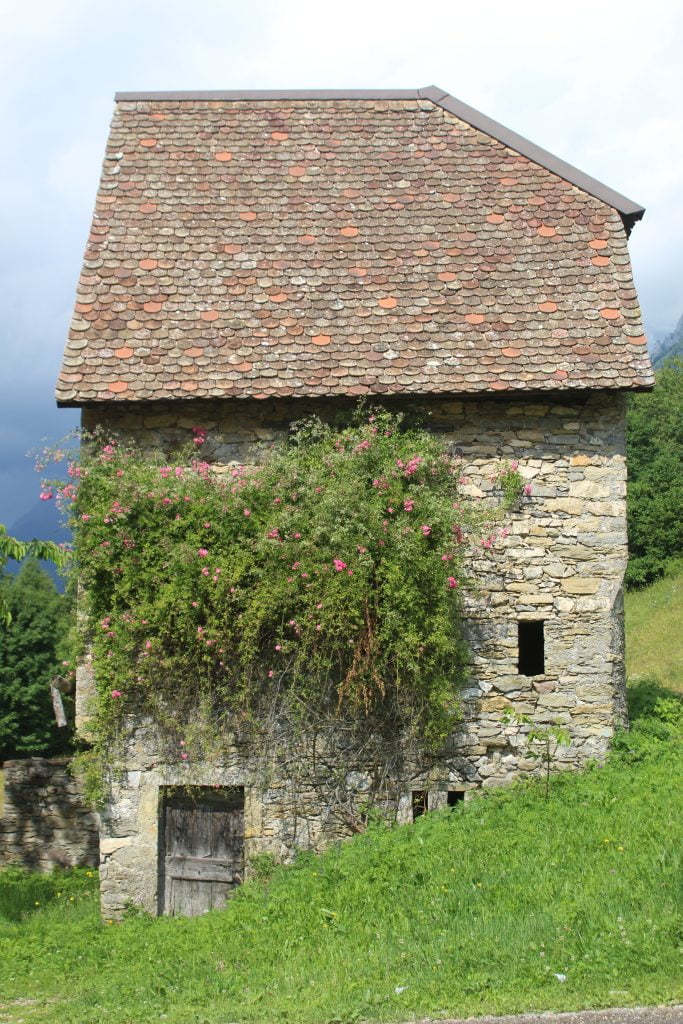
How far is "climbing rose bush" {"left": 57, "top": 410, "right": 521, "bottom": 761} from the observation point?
8.79 metres

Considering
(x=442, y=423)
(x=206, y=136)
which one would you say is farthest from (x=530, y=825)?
(x=206, y=136)

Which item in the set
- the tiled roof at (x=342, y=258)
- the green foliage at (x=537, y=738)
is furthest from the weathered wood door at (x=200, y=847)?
the tiled roof at (x=342, y=258)

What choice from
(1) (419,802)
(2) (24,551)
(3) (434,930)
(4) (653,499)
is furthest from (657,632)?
(2) (24,551)

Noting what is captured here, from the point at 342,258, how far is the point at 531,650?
5.73 metres

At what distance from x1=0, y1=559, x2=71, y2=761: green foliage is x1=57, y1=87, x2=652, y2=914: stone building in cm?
2130

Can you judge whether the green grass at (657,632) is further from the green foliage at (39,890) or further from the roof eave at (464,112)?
the green foliage at (39,890)

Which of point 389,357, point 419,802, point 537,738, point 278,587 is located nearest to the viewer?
point 278,587

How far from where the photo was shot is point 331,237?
36.4ft

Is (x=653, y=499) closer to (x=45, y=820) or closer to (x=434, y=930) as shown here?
(x=45, y=820)

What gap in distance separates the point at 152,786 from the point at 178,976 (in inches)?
91.6

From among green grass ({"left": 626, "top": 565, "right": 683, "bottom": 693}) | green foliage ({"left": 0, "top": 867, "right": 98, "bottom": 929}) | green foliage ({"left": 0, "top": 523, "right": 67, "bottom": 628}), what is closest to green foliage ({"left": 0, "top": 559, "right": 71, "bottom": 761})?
green foliage ({"left": 0, "top": 867, "right": 98, "bottom": 929})

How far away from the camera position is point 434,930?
6816 millimetres

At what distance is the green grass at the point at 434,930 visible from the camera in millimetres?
5910

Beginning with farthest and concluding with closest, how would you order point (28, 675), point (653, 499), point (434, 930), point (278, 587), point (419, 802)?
point (653, 499), point (28, 675), point (419, 802), point (278, 587), point (434, 930)
